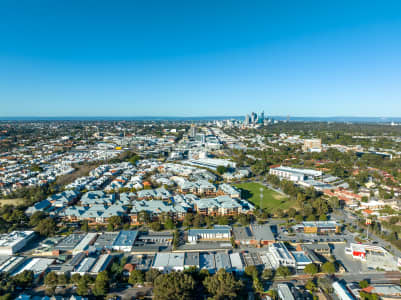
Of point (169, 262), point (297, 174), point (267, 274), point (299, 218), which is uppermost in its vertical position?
point (297, 174)

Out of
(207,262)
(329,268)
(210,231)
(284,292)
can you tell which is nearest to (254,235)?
(210,231)

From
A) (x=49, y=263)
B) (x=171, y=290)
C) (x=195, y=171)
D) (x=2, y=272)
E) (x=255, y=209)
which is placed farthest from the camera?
(x=195, y=171)

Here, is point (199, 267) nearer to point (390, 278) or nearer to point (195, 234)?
point (195, 234)

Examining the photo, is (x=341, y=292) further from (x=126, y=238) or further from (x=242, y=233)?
(x=126, y=238)

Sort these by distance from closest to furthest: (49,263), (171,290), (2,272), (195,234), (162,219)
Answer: (171,290), (2,272), (49,263), (195,234), (162,219)

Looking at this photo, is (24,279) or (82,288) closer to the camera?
(82,288)

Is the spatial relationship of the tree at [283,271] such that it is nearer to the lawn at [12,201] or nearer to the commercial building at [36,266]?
the commercial building at [36,266]

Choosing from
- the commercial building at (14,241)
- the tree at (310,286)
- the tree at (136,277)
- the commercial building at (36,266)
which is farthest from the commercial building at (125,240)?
the tree at (310,286)

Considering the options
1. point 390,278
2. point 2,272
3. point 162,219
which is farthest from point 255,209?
point 2,272
